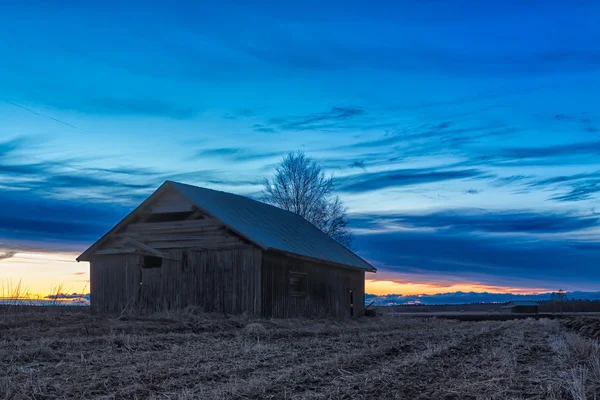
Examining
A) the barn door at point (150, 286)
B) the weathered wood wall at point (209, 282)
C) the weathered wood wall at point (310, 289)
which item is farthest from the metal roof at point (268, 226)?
the barn door at point (150, 286)

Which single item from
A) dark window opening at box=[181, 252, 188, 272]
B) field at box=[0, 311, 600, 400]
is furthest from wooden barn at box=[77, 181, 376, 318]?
field at box=[0, 311, 600, 400]

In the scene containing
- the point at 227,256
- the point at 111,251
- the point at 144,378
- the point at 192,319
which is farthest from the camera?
the point at 111,251

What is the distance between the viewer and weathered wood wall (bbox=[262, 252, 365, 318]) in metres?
25.5

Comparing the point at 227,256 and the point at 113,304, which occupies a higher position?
the point at 227,256

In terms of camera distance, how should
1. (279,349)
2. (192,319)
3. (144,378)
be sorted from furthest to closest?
(192,319)
(279,349)
(144,378)

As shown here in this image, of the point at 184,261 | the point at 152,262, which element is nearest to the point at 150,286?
the point at 152,262

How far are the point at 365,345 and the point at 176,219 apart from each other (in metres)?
13.4

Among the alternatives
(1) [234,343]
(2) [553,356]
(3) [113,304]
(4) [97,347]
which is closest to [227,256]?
(3) [113,304]

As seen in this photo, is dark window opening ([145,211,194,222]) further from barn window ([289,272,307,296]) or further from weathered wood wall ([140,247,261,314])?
barn window ([289,272,307,296])

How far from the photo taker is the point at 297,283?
28.3 m

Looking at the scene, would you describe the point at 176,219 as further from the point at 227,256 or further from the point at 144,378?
the point at 144,378

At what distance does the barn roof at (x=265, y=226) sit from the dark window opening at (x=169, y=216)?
77 centimetres

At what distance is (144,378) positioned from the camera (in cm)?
918

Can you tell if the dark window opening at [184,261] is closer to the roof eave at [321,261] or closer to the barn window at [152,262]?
the barn window at [152,262]
